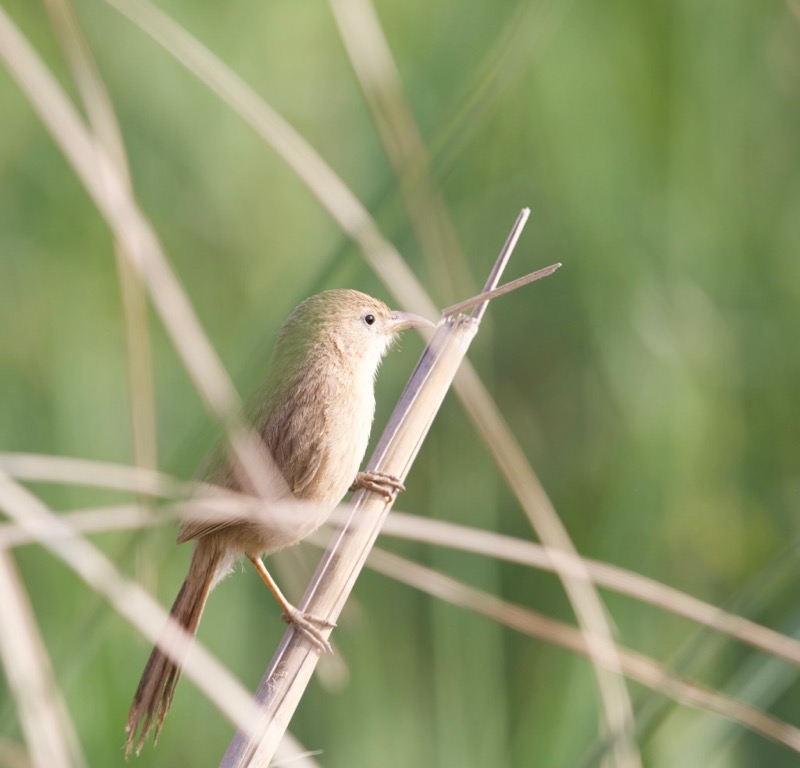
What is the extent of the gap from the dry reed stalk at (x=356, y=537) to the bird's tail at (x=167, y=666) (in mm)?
281

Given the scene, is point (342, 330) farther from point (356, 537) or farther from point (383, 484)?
point (356, 537)

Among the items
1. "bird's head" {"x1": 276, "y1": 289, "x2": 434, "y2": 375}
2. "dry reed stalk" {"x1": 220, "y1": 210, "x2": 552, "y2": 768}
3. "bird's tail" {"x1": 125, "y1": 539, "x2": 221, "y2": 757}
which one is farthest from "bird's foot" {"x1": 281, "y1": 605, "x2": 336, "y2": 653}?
"bird's head" {"x1": 276, "y1": 289, "x2": 434, "y2": 375}

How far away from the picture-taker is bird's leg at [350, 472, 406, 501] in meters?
2.02

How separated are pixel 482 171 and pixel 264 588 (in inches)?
55.5

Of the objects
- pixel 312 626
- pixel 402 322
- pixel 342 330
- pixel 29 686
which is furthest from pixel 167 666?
pixel 402 322

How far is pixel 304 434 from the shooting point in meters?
2.35

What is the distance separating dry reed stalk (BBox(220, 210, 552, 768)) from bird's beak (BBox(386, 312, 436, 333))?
0.61m

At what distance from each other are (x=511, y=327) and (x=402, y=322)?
87 centimetres

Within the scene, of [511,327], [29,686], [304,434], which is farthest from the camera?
[511,327]

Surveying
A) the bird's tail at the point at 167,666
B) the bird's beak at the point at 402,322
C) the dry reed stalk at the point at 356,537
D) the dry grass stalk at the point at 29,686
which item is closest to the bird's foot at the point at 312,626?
the dry reed stalk at the point at 356,537

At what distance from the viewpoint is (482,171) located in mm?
3219

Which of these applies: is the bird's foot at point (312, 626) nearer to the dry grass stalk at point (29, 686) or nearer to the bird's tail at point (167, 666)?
the bird's tail at point (167, 666)

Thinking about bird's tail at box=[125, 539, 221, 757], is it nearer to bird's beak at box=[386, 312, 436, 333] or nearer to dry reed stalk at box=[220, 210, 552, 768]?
dry reed stalk at box=[220, 210, 552, 768]

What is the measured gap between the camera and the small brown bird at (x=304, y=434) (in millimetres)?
2164
